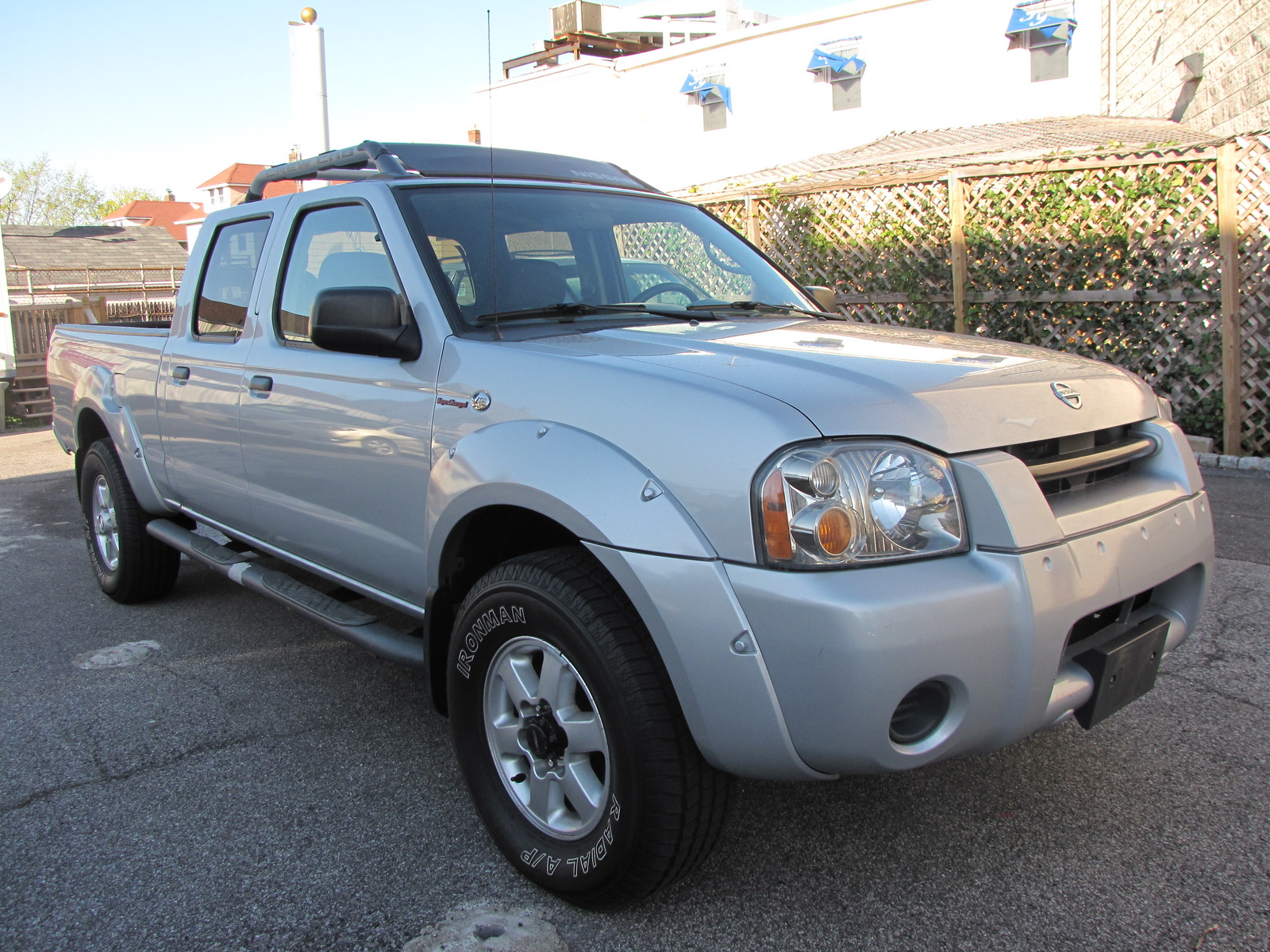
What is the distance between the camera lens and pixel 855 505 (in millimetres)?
2029

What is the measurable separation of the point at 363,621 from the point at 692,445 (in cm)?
156

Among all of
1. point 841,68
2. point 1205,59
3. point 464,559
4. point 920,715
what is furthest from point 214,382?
point 841,68

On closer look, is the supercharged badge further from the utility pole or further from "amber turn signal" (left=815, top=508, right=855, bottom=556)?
the utility pole

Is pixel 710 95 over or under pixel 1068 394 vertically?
over

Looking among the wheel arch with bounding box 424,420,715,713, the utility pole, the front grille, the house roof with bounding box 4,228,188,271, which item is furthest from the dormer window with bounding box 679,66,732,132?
the house roof with bounding box 4,228,188,271

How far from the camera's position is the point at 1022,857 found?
2.58m

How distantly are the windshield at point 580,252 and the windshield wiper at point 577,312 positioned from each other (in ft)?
0.05

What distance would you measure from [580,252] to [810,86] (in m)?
20.4

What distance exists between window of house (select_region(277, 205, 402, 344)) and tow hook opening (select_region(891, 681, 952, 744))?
1.84m

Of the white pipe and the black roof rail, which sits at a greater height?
the white pipe

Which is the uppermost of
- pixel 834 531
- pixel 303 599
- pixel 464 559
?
pixel 834 531

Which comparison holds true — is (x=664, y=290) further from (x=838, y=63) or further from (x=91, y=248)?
(x=91, y=248)

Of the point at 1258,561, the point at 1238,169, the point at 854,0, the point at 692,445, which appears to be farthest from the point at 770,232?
the point at 854,0

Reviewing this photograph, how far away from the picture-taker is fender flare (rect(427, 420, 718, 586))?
2.12 metres
